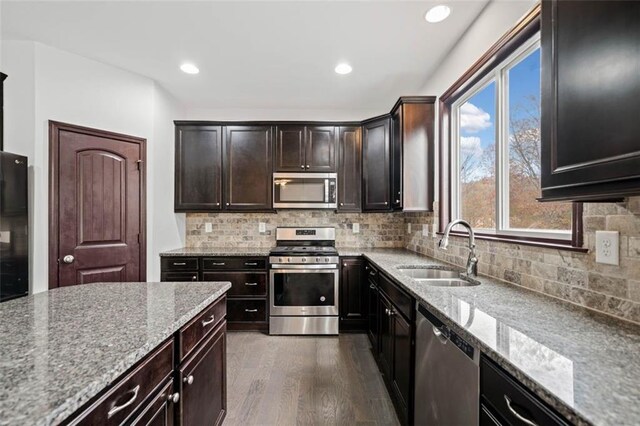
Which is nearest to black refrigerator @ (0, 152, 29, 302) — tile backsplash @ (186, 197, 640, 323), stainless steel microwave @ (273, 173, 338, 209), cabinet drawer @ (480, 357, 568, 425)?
stainless steel microwave @ (273, 173, 338, 209)

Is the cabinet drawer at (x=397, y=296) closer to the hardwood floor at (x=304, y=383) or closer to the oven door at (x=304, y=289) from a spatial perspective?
the hardwood floor at (x=304, y=383)

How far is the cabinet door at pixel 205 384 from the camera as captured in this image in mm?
1150

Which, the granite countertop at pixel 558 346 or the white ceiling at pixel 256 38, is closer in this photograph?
the granite countertop at pixel 558 346

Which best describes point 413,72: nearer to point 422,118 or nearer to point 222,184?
point 422,118

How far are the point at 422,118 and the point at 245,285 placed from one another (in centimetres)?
257

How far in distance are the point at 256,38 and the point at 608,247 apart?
251cm

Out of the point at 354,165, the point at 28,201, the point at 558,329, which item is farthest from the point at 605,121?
the point at 28,201

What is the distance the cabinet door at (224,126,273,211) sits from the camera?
133 inches

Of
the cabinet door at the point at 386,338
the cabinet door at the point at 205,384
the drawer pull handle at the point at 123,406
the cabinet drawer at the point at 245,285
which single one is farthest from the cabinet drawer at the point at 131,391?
the cabinet drawer at the point at 245,285

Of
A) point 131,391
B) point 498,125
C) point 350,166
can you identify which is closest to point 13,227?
point 131,391

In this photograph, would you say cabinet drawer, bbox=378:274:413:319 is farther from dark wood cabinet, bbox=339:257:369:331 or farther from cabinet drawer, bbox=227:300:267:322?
cabinet drawer, bbox=227:300:267:322

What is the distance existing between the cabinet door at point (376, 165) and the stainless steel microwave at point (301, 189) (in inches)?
15.7

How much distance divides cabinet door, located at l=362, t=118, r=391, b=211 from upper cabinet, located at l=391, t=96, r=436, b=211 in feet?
1.23

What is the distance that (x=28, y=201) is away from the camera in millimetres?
2244
